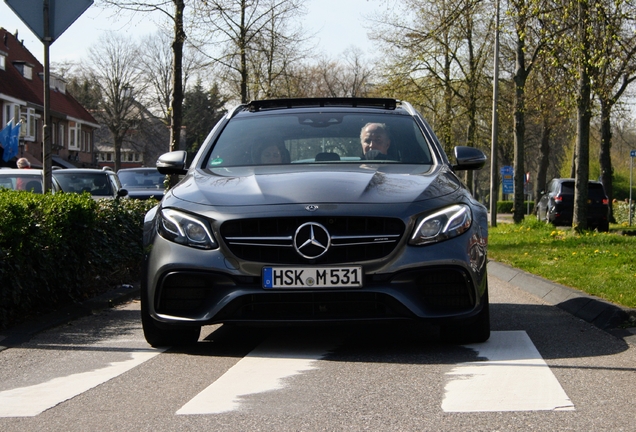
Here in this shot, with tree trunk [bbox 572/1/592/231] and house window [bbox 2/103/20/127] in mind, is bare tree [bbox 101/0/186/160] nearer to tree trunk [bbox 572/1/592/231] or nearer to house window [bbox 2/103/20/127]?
tree trunk [bbox 572/1/592/231]

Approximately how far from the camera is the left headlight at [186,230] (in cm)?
568

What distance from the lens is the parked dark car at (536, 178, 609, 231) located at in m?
32.4

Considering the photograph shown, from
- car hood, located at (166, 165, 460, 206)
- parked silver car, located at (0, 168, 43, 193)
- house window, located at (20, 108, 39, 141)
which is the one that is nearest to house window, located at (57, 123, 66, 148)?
house window, located at (20, 108, 39, 141)

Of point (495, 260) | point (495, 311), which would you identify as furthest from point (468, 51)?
point (495, 311)

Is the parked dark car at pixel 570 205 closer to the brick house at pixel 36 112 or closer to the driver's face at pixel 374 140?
the brick house at pixel 36 112

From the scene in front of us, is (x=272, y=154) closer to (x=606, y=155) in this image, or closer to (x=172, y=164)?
(x=172, y=164)

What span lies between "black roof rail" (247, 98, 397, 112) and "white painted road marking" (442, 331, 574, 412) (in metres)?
2.52

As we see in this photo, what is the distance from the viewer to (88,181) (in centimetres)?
2112

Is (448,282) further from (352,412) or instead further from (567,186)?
(567,186)

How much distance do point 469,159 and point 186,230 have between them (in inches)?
90.5

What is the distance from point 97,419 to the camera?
427cm

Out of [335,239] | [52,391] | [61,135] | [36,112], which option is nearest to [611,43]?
[335,239]

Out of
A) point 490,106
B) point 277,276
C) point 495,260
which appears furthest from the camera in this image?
point 490,106

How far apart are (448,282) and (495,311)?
2.62m
